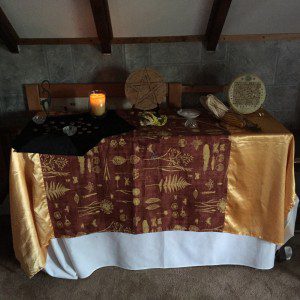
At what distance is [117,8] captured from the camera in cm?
169

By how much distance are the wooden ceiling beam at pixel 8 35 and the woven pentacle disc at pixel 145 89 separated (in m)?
0.71

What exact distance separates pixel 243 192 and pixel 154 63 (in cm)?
96

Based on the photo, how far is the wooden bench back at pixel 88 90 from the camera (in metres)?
1.99

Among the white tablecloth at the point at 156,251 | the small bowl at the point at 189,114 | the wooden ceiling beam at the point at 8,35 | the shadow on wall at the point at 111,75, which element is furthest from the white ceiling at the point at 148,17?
the white tablecloth at the point at 156,251

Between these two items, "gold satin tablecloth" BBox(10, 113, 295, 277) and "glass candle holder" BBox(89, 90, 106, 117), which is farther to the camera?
"glass candle holder" BBox(89, 90, 106, 117)

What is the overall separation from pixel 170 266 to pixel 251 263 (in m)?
0.45

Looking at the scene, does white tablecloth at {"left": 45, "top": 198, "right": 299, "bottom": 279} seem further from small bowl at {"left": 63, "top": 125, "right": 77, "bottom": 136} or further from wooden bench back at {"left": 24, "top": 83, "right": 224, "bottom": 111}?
wooden bench back at {"left": 24, "top": 83, "right": 224, "bottom": 111}

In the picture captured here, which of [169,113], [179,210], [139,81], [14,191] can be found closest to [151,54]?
[139,81]

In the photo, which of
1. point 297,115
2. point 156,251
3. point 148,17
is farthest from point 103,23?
point 297,115

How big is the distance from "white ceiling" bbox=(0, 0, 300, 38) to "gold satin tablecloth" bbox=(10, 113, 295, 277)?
2.03 feet

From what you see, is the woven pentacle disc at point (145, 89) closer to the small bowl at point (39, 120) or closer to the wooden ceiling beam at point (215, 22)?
the wooden ceiling beam at point (215, 22)

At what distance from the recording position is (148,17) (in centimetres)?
175

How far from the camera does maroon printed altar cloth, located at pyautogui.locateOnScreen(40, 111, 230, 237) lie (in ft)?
4.80

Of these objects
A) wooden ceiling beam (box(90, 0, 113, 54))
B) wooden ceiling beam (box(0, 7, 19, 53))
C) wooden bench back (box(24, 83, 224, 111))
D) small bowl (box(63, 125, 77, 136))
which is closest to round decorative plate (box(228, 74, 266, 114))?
wooden bench back (box(24, 83, 224, 111))
